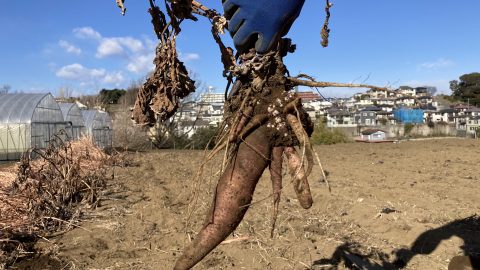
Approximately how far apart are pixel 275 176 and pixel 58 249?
2.52 meters

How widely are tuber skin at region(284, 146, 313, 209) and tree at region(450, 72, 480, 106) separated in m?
49.1

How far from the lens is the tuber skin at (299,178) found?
80.5 inches

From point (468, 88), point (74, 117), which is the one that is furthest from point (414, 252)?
point (468, 88)

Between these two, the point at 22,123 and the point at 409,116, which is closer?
the point at 22,123

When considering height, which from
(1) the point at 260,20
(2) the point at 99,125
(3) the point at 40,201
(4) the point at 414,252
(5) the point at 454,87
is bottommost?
(4) the point at 414,252

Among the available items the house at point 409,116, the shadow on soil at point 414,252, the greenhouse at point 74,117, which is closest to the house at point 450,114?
the house at point 409,116

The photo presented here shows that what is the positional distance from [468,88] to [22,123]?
5414 cm

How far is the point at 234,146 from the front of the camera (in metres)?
2.08

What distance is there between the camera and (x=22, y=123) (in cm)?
1301

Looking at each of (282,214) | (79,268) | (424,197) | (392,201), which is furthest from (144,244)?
(424,197)

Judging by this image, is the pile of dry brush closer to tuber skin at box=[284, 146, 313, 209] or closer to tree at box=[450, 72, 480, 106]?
tuber skin at box=[284, 146, 313, 209]

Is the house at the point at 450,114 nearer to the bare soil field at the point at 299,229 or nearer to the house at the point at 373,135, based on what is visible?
the house at the point at 373,135

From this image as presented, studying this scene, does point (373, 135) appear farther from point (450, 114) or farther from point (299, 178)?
point (299, 178)

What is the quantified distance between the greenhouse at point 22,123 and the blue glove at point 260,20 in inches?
461
